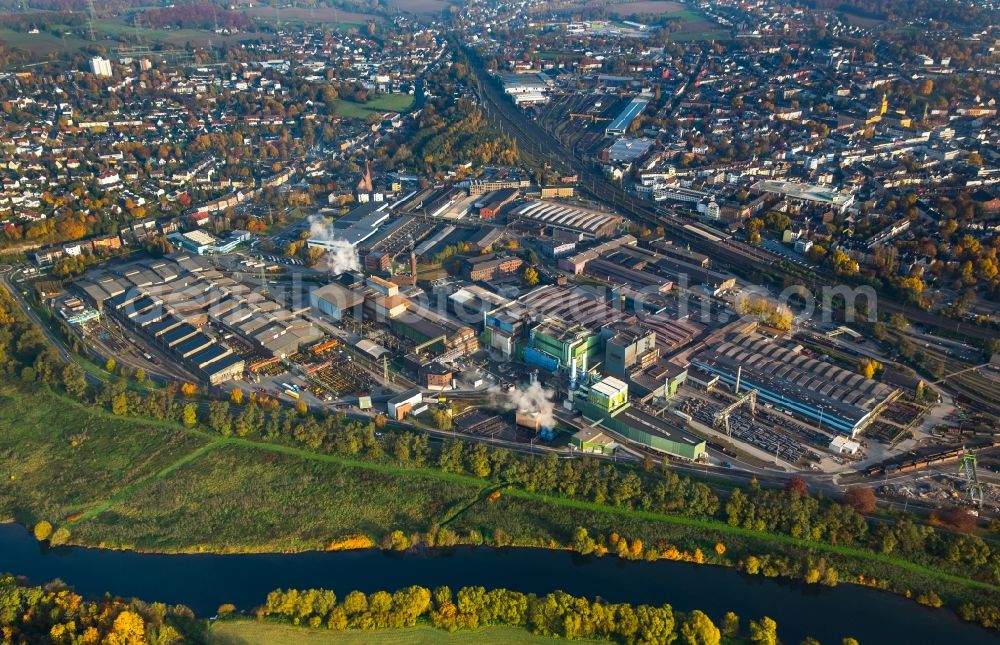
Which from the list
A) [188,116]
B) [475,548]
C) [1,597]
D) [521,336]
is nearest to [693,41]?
[188,116]

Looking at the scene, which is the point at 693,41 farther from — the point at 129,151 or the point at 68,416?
the point at 68,416

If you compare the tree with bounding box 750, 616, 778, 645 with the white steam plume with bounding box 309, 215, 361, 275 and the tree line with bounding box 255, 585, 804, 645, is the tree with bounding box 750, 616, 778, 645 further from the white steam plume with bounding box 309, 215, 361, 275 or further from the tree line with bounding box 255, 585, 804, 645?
the white steam plume with bounding box 309, 215, 361, 275

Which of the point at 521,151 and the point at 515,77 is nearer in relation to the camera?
the point at 521,151

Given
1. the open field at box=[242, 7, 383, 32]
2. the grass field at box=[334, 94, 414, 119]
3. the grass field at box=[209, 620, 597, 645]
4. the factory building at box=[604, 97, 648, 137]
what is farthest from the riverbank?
the open field at box=[242, 7, 383, 32]

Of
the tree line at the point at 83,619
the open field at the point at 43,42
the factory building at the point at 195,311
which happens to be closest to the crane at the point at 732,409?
the factory building at the point at 195,311

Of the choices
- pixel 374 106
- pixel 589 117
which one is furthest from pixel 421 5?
pixel 589 117
